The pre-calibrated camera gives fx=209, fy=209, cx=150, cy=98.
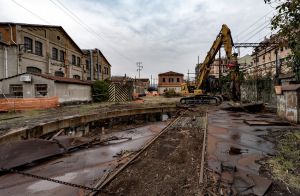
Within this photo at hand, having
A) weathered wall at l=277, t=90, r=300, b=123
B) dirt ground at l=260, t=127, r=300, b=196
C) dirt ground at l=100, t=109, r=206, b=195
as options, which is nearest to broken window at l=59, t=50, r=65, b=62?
dirt ground at l=100, t=109, r=206, b=195

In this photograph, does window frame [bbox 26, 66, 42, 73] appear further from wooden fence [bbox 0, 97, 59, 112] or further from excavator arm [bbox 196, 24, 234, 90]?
excavator arm [bbox 196, 24, 234, 90]

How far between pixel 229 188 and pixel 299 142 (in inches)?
144

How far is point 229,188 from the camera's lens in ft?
11.3

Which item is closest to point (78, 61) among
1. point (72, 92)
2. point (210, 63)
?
point (72, 92)

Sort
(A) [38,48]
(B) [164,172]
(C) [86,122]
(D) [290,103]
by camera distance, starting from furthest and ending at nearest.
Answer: (A) [38,48]
(C) [86,122]
(D) [290,103]
(B) [164,172]

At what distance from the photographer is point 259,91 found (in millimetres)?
16891

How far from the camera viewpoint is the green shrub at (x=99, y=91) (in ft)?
85.7

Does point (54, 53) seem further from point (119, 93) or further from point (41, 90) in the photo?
point (41, 90)

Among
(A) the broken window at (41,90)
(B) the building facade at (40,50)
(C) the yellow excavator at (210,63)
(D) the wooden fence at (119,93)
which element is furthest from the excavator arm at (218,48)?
(B) the building facade at (40,50)

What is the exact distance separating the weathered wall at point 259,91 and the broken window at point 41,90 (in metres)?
18.0

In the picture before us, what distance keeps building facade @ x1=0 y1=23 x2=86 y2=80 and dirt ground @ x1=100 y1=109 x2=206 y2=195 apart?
20.4 metres

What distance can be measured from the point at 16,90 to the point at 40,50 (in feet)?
26.1

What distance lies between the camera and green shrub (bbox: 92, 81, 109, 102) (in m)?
26.1

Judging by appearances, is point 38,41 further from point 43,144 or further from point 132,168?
point 132,168
